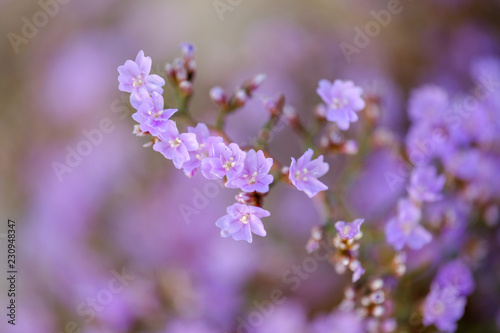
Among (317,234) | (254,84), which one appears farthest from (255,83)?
(317,234)

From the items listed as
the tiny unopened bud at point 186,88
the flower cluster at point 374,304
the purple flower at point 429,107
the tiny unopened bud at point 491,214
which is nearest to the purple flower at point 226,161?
the tiny unopened bud at point 186,88

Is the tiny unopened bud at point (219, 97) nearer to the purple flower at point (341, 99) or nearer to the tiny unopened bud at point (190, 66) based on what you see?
the tiny unopened bud at point (190, 66)

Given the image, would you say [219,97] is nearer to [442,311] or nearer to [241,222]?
[241,222]

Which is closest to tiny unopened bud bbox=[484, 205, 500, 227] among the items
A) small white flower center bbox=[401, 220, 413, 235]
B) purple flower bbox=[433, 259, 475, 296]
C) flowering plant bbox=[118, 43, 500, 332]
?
flowering plant bbox=[118, 43, 500, 332]

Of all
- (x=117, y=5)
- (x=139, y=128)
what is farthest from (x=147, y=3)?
(x=139, y=128)

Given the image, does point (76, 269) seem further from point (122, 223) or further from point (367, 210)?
point (367, 210)
